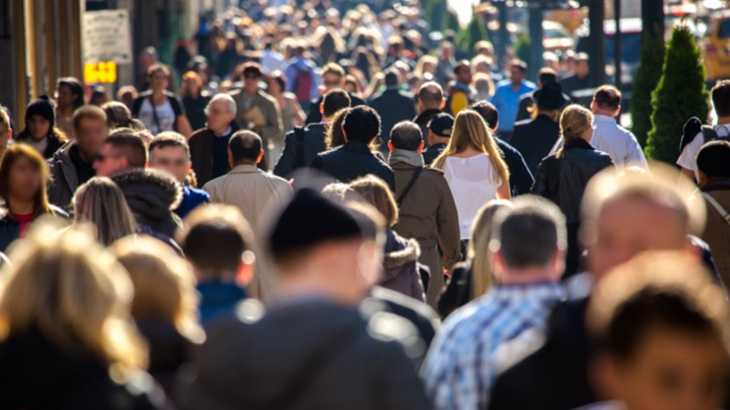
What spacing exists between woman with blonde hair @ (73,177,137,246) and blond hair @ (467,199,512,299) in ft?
5.49

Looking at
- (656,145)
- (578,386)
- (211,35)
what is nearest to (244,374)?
(578,386)

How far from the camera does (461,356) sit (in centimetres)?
489

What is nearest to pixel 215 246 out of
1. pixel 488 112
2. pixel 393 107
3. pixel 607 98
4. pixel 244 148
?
pixel 244 148

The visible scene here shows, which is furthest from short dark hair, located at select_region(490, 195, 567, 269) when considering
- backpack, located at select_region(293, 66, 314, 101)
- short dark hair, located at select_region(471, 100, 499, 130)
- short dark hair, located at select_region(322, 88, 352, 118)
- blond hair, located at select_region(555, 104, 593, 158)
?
backpack, located at select_region(293, 66, 314, 101)

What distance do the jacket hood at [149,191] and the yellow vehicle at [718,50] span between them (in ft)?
112

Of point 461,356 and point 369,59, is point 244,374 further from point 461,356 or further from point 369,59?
point 369,59

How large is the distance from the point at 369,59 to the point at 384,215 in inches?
901

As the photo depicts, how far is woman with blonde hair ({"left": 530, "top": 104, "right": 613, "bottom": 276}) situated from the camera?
11.2 metres

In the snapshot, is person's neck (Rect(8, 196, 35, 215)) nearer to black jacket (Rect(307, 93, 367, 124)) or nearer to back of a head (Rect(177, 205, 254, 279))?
back of a head (Rect(177, 205, 254, 279))

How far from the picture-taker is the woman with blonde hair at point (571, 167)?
1120 centimetres

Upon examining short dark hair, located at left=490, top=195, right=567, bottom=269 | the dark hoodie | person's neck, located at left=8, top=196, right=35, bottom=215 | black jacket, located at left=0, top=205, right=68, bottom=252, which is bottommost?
black jacket, located at left=0, top=205, right=68, bottom=252

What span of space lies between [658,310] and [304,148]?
9.83 metres

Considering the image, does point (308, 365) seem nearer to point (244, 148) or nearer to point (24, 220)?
point (24, 220)

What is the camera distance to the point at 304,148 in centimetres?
1294
